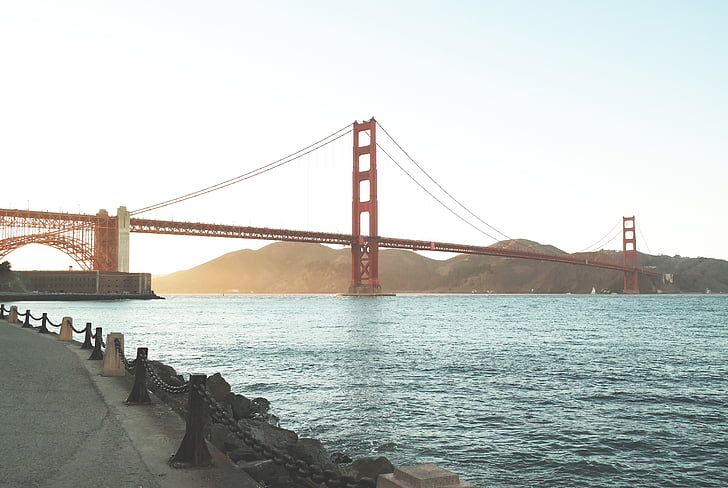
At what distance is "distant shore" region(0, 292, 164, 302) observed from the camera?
85688 millimetres

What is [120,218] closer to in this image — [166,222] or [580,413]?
[166,222]

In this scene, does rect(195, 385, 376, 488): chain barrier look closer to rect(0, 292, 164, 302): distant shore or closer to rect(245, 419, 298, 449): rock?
rect(245, 419, 298, 449): rock

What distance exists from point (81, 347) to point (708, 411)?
1582 cm

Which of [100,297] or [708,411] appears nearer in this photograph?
[708,411]

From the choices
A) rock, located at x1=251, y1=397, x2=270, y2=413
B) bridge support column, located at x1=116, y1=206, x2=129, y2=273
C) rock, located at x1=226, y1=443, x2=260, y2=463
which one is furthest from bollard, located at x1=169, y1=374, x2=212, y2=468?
bridge support column, located at x1=116, y1=206, x2=129, y2=273

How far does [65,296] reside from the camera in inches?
3733

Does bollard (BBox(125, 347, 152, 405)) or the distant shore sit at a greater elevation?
bollard (BBox(125, 347, 152, 405))

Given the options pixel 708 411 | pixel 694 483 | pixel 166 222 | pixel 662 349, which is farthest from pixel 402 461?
pixel 166 222

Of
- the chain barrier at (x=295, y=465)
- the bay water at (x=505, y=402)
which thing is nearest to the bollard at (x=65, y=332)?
the bay water at (x=505, y=402)

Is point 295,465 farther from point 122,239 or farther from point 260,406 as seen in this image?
point 122,239

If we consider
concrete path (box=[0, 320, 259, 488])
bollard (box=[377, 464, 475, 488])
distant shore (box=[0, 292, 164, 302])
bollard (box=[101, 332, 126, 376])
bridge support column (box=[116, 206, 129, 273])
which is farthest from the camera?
bridge support column (box=[116, 206, 129, 273])

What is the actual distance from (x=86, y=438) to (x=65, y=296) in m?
97.6

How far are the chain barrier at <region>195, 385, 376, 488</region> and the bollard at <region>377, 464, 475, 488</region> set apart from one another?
14 centimetres

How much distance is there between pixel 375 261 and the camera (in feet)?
332
